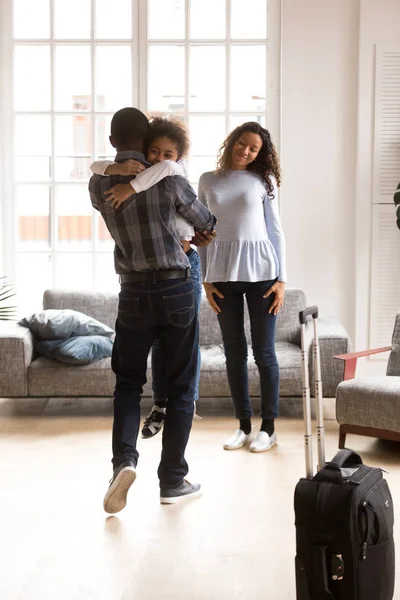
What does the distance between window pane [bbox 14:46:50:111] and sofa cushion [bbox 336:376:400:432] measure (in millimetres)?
2818

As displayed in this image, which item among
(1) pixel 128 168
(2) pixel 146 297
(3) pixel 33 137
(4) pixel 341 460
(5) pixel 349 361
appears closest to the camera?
(4) pixel 341 460

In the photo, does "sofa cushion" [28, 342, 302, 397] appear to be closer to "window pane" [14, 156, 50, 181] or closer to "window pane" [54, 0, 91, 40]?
"window pane" [14, 156, 50, 181]

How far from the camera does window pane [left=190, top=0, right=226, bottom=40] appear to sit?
5.79m

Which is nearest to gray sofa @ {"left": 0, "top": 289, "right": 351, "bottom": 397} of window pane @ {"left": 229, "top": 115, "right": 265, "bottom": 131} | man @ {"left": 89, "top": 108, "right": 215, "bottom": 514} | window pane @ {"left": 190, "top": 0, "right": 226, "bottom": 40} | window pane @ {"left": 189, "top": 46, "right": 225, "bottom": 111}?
man @ {"left": 89, "top": 108, "right": 215, "bottom": 514}

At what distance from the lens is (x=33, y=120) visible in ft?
19.3

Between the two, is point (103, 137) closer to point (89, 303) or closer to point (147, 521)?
point (89, 303)

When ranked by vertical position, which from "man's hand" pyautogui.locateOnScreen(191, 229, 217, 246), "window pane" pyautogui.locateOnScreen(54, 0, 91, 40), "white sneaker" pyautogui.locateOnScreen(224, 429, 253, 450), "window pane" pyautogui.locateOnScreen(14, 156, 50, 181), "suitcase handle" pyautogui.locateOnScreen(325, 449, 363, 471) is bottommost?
"white sneaker" pyautogui.locateOnScreen(224, 429, 253, 450)

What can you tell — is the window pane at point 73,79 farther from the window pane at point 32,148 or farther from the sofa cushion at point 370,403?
the sofa cushion at point 370,403

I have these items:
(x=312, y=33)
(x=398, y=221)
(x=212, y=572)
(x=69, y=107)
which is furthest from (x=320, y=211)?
(x=212, y=572)

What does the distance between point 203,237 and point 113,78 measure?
2795 millimetres

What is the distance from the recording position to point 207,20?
5805mm

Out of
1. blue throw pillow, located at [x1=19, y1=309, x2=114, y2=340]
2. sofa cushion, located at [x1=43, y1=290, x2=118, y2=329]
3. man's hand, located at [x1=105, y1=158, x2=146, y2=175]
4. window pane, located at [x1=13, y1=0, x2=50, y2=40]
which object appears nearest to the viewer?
man's hand, located at [x1=105, y1=158, x2=146, y2=175]

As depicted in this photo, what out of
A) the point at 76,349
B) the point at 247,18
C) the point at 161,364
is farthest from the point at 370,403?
the point at 247,18

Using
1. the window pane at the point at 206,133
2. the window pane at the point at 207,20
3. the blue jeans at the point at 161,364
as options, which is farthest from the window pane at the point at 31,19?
the blue jeans at the point at 161,364
